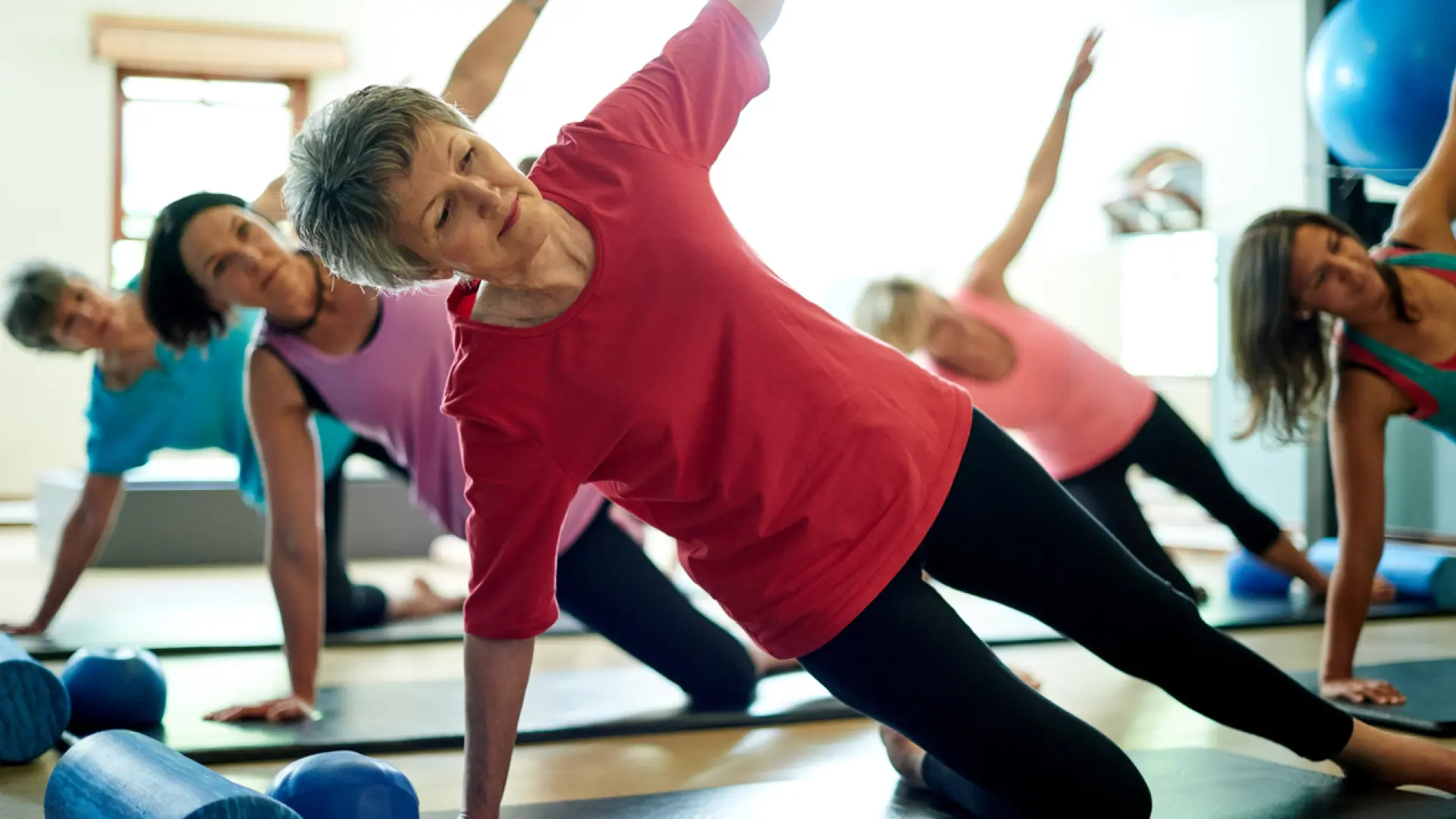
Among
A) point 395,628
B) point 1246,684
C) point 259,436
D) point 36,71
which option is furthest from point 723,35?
point 36,71

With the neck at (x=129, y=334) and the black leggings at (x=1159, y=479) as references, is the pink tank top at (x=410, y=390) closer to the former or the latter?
the neck at (x=129, y=334)

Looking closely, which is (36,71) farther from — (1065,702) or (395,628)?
(1065,702)

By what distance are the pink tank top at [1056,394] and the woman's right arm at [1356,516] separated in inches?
33.0

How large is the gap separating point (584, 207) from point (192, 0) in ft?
23.5

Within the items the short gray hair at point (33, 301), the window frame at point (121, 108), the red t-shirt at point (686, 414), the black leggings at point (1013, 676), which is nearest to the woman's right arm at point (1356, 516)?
the black leggings at point (1013, 676)

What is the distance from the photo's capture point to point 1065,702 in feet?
8.55

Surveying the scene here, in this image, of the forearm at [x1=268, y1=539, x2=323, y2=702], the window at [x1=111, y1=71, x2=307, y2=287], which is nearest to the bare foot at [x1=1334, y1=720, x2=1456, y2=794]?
the forearm at [x1=268, y1=539, x2=323, y2=702]

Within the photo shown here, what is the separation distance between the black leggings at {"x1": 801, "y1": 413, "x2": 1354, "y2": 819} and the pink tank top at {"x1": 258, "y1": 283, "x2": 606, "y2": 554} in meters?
1.14

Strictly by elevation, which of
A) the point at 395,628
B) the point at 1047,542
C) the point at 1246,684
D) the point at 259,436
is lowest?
the point at 395,628

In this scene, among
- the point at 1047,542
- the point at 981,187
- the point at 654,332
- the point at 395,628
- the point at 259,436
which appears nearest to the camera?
the point at 654,332

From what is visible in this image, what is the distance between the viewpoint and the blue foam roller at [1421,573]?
3.75 m

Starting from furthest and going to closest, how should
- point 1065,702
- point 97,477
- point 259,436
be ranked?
point 97,477, point 1065,702, point 259,436

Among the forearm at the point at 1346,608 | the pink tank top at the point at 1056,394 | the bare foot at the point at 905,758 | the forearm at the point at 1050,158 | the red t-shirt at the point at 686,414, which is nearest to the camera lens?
the red t-shirt at the point at 686,414

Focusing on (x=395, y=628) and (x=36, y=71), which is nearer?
(x=395, y=628)
